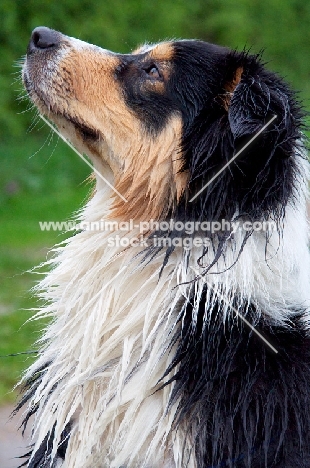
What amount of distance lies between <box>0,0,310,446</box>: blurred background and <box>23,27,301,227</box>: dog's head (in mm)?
2780

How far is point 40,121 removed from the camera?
9.55 metres

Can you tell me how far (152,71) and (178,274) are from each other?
96 centimetres

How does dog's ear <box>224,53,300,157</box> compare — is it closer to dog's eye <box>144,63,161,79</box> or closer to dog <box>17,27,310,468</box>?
dog <box>17,27,310,468</box>

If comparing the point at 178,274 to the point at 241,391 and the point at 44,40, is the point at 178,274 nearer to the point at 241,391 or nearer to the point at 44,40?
the point at 241,391

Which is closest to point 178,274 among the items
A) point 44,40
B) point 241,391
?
point 241,391

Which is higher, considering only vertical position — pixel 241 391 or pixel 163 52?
pixel 163 52

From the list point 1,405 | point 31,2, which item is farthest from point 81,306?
point 31,2

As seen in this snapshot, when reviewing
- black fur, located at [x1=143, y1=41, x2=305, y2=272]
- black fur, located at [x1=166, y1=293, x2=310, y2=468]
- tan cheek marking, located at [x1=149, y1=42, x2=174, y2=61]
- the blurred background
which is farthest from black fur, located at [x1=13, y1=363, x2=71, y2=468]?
the blurred background

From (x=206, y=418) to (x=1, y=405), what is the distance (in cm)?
275

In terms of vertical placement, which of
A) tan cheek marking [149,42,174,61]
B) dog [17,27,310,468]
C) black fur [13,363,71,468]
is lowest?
black fur [13,363,71,468]

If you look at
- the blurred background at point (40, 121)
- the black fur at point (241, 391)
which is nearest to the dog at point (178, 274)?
the black fur at point (241, 391)

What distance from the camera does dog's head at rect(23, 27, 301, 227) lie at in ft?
10.0

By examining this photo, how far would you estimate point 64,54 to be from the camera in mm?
3545

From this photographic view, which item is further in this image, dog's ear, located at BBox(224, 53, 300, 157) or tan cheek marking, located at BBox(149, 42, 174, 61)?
tan cheek marking, located at BBox(149, 42, 174, 61)
